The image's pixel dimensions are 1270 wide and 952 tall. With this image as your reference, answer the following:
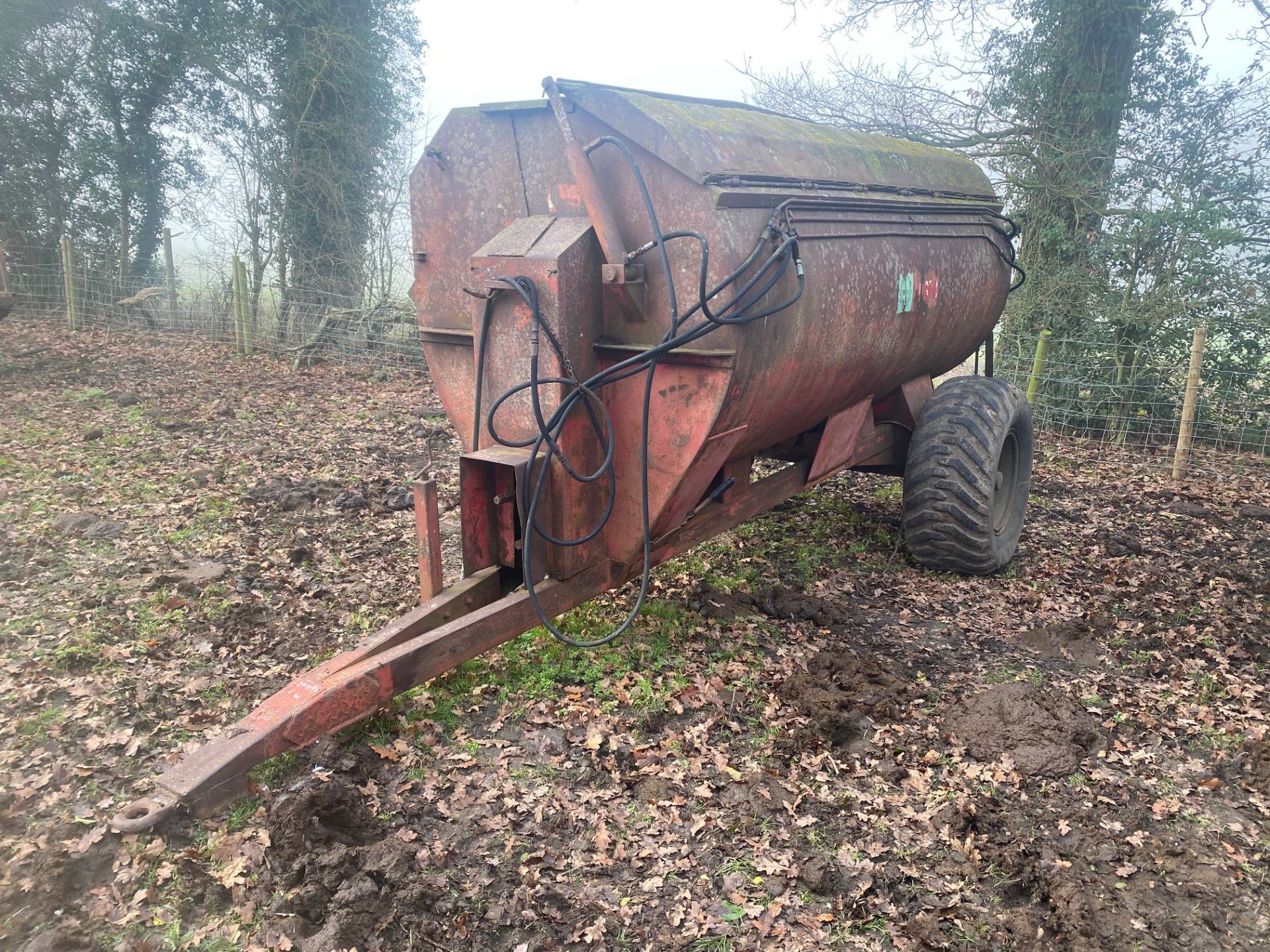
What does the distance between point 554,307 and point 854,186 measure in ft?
6.48

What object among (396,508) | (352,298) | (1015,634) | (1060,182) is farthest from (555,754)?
(352,298)

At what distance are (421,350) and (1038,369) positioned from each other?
7.46 m

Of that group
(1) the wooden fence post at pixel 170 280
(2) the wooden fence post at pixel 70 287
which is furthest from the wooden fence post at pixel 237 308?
(2) the wooden fence post at pixel 70 287

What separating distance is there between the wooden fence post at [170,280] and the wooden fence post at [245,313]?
1.65m

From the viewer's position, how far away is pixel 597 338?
343 cm

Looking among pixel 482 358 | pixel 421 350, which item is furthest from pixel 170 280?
pixel 482 358

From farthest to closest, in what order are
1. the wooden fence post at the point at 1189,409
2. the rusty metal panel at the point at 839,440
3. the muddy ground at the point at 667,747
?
1. the wooden fence post at the point at 1189,409
2. the rusty metal panel at the point at 839,440
3. the muddy ground at the point at 667,747

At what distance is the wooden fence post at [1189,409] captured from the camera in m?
7.39

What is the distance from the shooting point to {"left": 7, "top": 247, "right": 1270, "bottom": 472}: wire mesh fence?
27.3ft

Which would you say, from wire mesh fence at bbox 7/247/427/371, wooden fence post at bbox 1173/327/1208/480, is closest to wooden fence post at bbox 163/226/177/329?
wire mesh fence at bbox 7/247/427/371

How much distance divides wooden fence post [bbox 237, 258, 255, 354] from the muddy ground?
592 centimetres

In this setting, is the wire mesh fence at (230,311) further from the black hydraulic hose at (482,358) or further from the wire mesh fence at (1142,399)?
the black hydraulic hose at (482,358)

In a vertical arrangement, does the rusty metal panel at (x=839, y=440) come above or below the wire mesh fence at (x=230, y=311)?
below

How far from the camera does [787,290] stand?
3.44 metres
